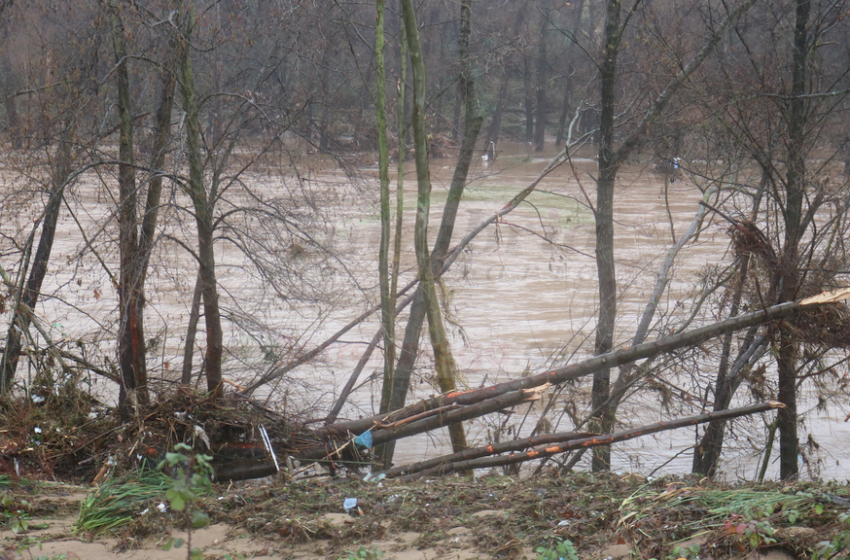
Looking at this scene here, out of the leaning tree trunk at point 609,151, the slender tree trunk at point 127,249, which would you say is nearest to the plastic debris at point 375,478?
the slender tree trunk at point 127,249

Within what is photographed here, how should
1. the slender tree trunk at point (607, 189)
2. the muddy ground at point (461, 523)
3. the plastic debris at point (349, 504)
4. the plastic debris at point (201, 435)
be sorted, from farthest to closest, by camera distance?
the slender tree trunk at point (607, 189) → the plastic debris at point (201, 435) → the plastic debris at point (349, 504) → the muddy ground at point (461, 523)

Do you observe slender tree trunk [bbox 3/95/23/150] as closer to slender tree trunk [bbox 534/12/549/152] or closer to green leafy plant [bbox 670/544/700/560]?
green leafy plant [bbox 670/544/700/560]

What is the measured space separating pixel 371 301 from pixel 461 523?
4.77 metres

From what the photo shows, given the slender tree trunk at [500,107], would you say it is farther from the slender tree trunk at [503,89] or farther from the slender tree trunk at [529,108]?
the slender tree trunk at [529,108]

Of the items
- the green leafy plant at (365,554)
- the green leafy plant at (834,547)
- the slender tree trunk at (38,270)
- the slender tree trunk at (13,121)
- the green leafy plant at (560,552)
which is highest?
the slender tree trunk at (13,121)

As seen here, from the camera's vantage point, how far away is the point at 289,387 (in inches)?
313

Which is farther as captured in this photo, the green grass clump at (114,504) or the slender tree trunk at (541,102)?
the slender tree trunk at (541,102)

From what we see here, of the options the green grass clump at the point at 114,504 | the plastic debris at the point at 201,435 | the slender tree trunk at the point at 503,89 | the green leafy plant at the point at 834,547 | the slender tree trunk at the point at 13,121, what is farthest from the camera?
the slender tree trunk at the point at 503,89

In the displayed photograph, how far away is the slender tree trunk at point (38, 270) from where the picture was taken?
22.2ft

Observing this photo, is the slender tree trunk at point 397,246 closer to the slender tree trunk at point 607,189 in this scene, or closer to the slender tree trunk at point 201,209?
the slender tree trunk at point 201,209

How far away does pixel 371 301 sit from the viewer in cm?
889

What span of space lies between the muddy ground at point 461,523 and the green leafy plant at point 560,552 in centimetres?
1

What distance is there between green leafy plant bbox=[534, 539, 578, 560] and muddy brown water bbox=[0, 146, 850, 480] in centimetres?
415

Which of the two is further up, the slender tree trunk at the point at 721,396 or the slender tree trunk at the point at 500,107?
the slender tree trunk at the point at 500,107
